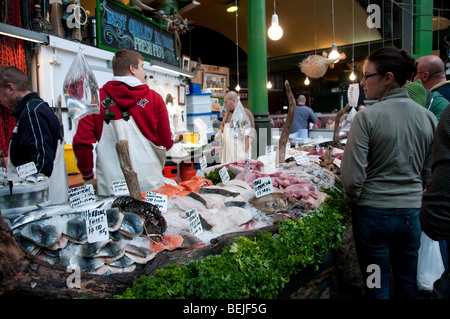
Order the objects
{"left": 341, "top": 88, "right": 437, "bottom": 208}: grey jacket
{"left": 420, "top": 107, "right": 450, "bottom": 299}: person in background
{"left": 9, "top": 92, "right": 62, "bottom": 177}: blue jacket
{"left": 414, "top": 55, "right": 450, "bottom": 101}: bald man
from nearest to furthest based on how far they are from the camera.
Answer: {"left": 420, "top": 107, "right": 450, "bottom": 299}: person in background < {"left": 341, "top": 88, "right": 437, "bottom": 208}: grey jacket < {"left": 9, "top": 92, "right": 62, "bottom": 177}: blue jacket < {"left": 414, "top": 55, "right": 450, "bottom": 101}: bald man

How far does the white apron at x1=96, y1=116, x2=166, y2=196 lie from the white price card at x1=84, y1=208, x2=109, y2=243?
4.45 feet

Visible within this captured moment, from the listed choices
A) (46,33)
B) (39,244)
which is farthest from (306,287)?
(46,33)

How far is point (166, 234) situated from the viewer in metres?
2.25

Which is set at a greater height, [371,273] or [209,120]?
[209,120]

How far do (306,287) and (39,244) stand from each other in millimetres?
1906

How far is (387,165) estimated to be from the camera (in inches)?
90.4

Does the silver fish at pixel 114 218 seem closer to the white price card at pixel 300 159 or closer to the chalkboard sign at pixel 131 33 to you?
the white price card at pixel 300 159

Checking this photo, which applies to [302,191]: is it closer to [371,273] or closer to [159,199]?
[371,273]

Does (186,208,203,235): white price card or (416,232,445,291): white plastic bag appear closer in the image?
(186,208,203,235): white price card

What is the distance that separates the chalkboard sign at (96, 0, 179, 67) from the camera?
665 cm

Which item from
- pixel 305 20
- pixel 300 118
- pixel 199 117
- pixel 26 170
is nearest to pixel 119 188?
pixel 26 170

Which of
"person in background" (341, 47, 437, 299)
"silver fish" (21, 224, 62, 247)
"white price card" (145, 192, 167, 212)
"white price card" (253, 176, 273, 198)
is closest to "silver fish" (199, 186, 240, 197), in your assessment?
"white price card" (253, 176, 273, 198)

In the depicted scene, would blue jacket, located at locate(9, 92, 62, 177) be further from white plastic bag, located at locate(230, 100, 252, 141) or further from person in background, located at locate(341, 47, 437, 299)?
white plastic bag, located at locate(230, 100, 252, 141)
